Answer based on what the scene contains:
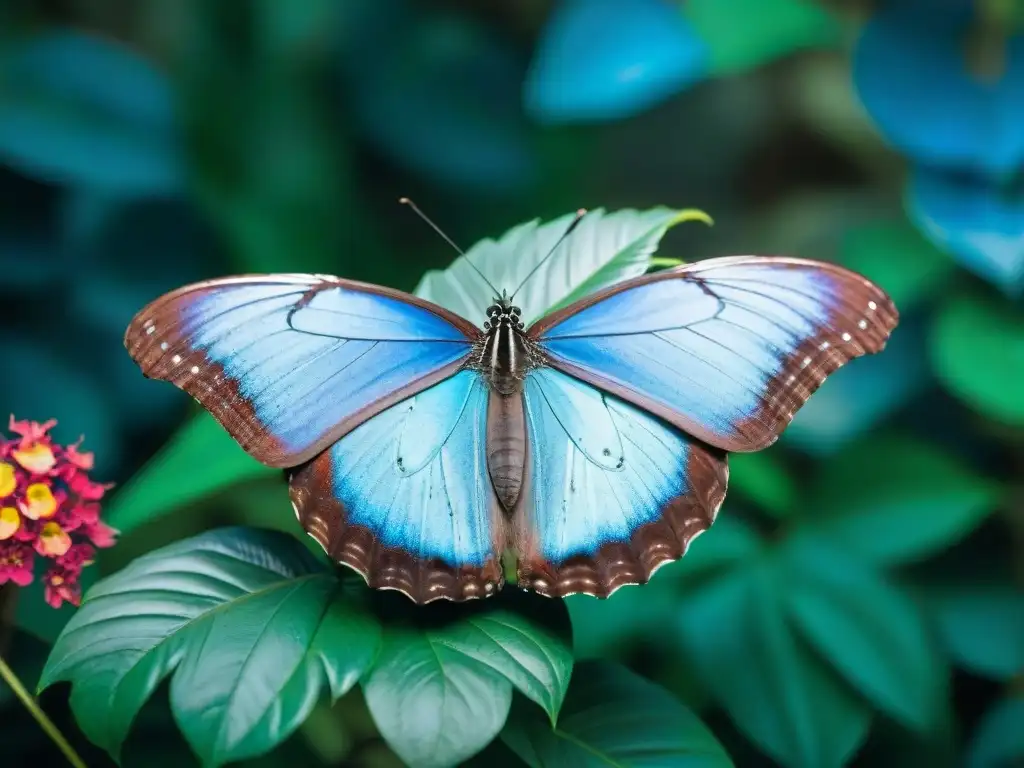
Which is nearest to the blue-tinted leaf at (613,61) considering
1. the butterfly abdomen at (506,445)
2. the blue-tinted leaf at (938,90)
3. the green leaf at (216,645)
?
the blue-tinted leaf at (938,90)

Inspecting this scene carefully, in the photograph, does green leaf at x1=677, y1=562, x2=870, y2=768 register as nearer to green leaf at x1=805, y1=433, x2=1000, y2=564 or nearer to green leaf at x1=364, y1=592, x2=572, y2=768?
green leaf at x1=805, y1=433, x2=1000, y2=564

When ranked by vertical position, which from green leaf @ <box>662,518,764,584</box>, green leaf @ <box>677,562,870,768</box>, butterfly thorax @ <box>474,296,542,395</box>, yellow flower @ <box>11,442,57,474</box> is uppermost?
butterfly thorax @ <box>474,296,542,395</box>

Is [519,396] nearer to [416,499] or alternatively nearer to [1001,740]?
[416,499]

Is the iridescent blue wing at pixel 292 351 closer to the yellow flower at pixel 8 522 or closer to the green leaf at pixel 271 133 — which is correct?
the yellow flower at pixel 8 522

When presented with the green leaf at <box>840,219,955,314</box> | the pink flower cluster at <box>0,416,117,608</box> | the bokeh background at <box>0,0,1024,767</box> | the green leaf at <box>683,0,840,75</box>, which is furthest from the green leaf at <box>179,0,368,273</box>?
the pink flower cluster at <box>0,416,117,608</box>

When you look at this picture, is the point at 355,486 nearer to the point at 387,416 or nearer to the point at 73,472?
the point at 387,416

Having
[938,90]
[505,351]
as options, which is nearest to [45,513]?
[505,351]
